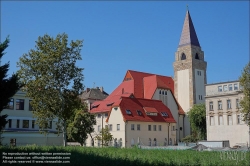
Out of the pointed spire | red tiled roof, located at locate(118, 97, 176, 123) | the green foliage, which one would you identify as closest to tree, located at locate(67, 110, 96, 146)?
red tiled roof, located at locate(118, 97, 176, 123)

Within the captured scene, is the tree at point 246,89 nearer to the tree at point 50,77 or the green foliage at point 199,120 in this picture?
the tree at point 50,77

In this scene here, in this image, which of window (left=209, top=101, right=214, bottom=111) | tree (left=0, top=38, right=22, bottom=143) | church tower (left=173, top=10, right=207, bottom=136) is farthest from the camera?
church tower (left=173, top=10, right=207, bottom=136)

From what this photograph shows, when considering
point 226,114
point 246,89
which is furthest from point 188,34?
point 246,89

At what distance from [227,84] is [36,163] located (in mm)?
46741

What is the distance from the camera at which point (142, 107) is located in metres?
68.2

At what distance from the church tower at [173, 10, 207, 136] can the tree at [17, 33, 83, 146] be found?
44.4 meters

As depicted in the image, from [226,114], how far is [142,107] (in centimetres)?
1595

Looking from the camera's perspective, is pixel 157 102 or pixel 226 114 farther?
pixel 157 102

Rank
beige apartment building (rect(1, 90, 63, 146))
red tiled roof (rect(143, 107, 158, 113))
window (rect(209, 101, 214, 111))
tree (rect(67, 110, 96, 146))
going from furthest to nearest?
red tiled roof (rect(143, 107, 158, 113)), window (rect(209, 101, 214, 111)), tree (rect(67, 110, 96, 146)), beige apartment building (rect(1, 90, 63, 146))

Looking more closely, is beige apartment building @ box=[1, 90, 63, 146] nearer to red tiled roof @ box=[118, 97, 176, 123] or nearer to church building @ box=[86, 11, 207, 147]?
church building @ box=[86, 11, 207, 147]

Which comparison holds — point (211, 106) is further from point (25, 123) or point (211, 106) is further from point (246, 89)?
point (25, 123)

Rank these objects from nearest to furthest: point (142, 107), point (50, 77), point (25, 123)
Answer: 1. point (50, 77)
2. point (25, 123)
3. point (142, 107)

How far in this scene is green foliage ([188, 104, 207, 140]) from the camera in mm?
A: 72500

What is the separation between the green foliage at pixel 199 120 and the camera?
72.5m
